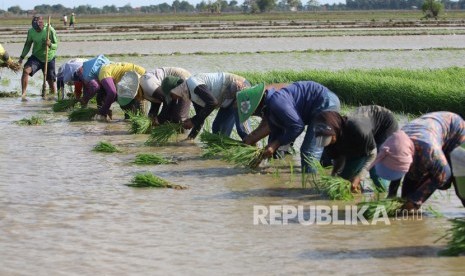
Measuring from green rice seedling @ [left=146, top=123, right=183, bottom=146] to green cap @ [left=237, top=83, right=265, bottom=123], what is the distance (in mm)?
2006

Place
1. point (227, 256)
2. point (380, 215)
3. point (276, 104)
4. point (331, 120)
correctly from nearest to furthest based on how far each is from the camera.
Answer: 1. point (227, 256)
2. point (380, 215)
3. point (331, 120)
4. point (276, 104)

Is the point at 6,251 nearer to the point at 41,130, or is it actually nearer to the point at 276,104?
the point at 276,104

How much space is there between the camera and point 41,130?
1245 cm

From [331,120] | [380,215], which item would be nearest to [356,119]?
[331,120]

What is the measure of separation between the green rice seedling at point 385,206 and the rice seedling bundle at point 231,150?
2.11 meters

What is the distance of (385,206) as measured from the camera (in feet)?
21.6

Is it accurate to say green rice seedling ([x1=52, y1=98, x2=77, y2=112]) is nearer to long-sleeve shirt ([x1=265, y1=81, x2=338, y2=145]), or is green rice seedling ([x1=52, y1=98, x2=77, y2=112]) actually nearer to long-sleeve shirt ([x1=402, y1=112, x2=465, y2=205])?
long-sleeve shirt ([x1=265, y1=81, x2=338, y2=145])

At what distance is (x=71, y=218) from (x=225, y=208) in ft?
4.04

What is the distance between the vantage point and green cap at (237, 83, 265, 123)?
333 inches

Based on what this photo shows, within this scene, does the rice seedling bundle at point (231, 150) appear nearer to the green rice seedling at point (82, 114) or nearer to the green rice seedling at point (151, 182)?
the green rice seedling at point (151, 182)

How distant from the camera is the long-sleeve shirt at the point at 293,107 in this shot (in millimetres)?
8188

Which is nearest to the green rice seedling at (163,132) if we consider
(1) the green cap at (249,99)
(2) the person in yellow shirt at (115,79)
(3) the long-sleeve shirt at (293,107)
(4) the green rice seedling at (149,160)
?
(4) the green rice seedling at (149,160)

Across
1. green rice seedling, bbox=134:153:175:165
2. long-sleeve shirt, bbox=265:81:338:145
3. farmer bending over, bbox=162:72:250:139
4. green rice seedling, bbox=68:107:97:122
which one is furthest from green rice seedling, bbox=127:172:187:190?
green rice seedling, bbox=68:107:97:122

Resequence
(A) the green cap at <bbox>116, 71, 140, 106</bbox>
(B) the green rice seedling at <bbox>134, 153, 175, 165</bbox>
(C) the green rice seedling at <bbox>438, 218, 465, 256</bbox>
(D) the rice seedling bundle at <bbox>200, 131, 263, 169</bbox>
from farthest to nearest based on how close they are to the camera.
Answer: (A) the green cap at <bbox>116, 71, 140, 106</bbox> → (B) the green rice seedling at <bbox>134, 153, 175, 165</bbox> → (D) the rice seedling bundle at <bbox>200, 131, 263, 169</bbox> → (C) the green rice seedling at <bbox>438, 218, 465, 256</bbox>
